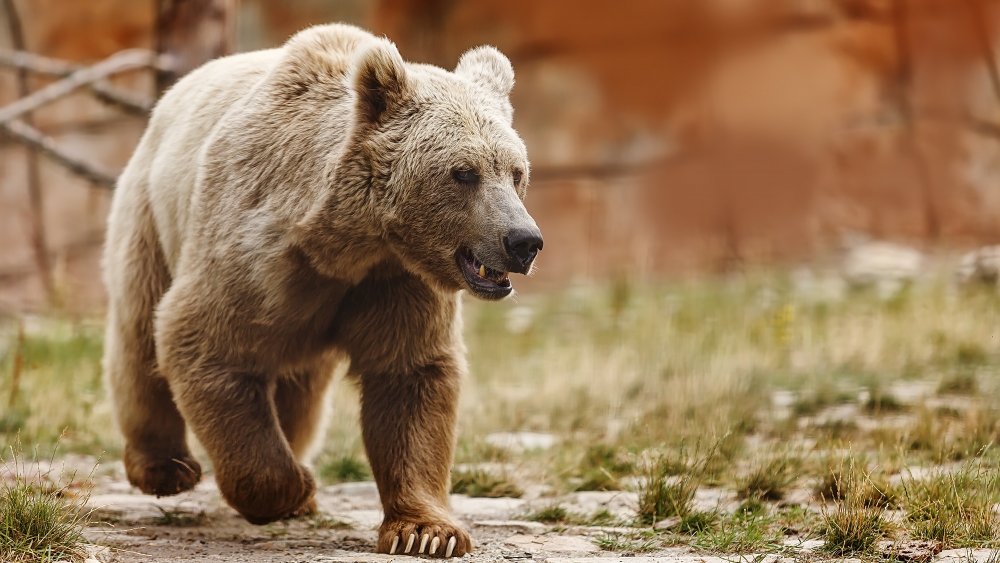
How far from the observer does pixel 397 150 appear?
4137mm

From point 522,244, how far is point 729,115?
36.7ft

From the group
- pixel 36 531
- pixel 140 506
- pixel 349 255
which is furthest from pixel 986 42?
pixel 36 531

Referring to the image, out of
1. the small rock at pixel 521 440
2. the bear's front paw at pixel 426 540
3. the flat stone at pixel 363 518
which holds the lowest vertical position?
the flat stone at pixel 363 518

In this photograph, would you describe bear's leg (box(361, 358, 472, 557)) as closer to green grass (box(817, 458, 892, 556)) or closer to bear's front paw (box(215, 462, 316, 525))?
bear's front paw (box(215, 462, 316, 525))

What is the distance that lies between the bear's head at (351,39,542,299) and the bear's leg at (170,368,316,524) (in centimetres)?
78

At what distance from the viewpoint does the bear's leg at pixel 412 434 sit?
13.9ft

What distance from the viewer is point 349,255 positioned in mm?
4164

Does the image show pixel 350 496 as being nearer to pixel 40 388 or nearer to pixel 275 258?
pixel 275 258

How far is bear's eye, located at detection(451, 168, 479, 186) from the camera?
4.07 m

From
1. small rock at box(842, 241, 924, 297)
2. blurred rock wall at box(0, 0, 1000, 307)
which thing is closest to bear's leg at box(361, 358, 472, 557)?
small rock at box(842, 241, 924, 297)

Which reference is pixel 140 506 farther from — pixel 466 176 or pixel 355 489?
pixel 466 176

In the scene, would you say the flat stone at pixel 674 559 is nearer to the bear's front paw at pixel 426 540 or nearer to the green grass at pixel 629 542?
the green grass at pixel 629 542

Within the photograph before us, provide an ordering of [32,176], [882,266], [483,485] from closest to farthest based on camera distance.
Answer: [483,485] < [882,266] < [32,176]

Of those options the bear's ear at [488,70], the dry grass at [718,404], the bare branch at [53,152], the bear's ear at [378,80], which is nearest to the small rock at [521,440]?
the dry grass at [718,404]
